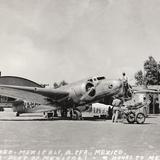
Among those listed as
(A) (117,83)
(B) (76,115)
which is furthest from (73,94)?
(A) (117,83)

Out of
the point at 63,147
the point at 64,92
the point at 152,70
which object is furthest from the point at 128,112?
the point at 152,70

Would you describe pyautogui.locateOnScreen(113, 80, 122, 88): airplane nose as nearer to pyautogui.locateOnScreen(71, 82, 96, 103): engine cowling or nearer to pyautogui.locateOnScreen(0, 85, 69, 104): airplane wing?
pyautogui.locateOnScreen(71, 82, 96, 103): engine cowling

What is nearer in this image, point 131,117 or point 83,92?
point 131,117

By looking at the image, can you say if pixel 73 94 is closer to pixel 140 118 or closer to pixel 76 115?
pixel 76 115

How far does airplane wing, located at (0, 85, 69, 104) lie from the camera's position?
80.7 feet

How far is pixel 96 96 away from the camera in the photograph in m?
24.0

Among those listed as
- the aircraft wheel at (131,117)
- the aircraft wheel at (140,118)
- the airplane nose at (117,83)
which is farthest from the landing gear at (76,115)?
the aircraft wheel at (140,118)

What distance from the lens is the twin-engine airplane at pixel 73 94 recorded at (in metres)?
24.0

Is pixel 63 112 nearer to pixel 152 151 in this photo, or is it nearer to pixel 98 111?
pixel 98 111

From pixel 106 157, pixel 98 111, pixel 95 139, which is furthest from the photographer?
pixel 98 111

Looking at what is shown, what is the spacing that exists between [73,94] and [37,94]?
334 cm

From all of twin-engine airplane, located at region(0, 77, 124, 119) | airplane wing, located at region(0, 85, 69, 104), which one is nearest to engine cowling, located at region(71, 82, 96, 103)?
twin-engine airplane, located at region(0, 77, 124, 119)

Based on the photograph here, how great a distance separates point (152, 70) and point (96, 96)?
185 feet

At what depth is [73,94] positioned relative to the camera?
24.7 m
